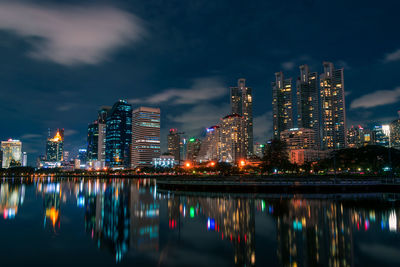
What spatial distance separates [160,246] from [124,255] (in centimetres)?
341

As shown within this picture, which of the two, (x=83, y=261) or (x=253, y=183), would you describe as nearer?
(x=83, y=261)

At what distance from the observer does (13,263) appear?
21.0 meters

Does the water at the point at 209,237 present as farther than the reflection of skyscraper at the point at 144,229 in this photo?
No

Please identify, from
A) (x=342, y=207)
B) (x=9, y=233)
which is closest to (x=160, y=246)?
(x=9, y=233)

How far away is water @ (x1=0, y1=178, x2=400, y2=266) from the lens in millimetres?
20781

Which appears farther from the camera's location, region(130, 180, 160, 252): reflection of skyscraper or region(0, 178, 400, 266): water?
region(130, 180, 160, 252): reflection of skyscraper

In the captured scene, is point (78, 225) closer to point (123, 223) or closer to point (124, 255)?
point (123, 223)

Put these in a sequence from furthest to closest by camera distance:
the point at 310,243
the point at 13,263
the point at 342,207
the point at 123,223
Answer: the point at 342,207 → the point at 123,223 → the point at 310,243 → the point at 13,263

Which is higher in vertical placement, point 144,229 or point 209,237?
point 209,237

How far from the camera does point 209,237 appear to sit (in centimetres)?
2698

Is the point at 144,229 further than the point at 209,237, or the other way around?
the point at 144,229

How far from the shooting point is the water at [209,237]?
20.8 metres

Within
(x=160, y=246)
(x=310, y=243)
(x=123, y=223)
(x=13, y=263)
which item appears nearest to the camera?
(x=13, y=263)

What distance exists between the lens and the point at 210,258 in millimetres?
21109
